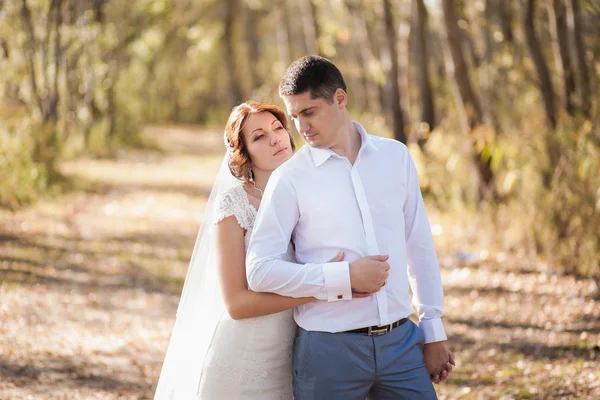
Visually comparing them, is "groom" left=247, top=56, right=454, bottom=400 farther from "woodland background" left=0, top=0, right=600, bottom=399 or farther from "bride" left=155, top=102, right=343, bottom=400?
"woodland background" left=0, top=0, right=600, bottom=399

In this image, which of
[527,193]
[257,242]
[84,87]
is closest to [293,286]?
[257,242]

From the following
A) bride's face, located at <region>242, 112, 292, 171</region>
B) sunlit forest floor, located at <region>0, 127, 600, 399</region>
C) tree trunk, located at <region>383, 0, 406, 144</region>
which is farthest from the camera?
tree trunk, located at <region>383, 0, 406, 144</region>

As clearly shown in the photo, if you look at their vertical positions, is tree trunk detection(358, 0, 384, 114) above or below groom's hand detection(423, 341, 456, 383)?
above

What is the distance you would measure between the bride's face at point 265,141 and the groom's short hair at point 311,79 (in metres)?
0.41

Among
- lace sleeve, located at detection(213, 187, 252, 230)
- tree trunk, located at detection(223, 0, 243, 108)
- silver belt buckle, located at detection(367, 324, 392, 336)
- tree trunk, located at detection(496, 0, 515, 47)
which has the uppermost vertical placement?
tree trunk, located at detection(223, 0, 243, 108)

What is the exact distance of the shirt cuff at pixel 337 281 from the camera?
9.11 feet

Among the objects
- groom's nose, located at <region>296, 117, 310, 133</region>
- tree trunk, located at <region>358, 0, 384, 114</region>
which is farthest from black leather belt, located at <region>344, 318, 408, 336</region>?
tree trunk, located at <region>358, 0, 384, 114</region>

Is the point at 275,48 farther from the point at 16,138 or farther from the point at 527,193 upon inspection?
the point at 527,193

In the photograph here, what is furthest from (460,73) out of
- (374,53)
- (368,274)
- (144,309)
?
(374,53)

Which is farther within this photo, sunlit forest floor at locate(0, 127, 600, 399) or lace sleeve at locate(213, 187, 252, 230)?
sunlit forest floor at locate(0, 127, 600, 399)

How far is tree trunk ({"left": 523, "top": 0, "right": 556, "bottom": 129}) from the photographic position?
32.4 feet

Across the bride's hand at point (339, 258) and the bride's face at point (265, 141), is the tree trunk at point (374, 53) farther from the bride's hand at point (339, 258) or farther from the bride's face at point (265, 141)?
the bride's hand at point (339, 258)

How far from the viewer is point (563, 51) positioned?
9727mm

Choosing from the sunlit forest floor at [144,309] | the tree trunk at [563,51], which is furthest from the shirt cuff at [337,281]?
the tree trunk at [563,51]
